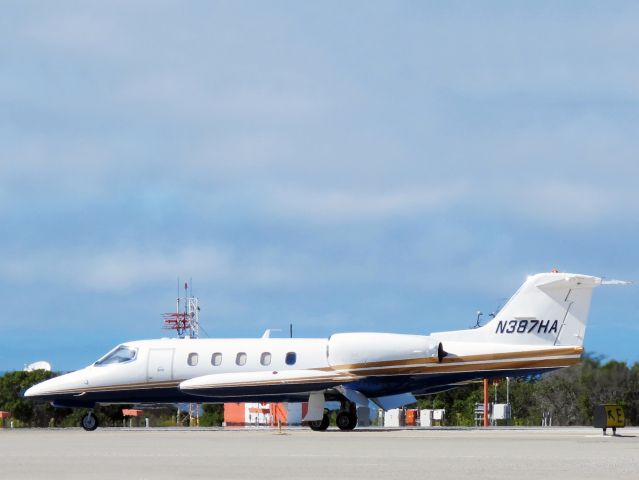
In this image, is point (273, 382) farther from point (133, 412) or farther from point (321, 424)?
point (133, 412)

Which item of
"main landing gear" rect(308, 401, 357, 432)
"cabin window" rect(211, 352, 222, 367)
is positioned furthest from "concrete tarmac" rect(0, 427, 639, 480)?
"cabin window" rect(211, 352, 222, 367)

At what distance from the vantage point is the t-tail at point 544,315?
37156 millimetres

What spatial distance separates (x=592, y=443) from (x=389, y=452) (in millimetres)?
6224

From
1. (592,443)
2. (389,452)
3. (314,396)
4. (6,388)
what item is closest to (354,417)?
(314,396)

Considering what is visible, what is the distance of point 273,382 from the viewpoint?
37094 mm

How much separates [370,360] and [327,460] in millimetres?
16193

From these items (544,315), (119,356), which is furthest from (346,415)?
(119,356)

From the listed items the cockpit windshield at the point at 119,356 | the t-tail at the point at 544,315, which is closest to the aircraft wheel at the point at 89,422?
the cockpit windshield at the point at 119,356

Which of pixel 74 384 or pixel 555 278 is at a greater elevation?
pixel 555 278

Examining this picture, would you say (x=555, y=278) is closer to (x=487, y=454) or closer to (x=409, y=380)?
(x=409, y=380)

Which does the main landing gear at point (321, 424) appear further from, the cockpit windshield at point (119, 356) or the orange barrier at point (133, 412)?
the orange barrier at point (133, 412)

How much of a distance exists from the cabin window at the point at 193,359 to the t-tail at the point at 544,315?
26.6ft

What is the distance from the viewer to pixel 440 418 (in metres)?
55.8

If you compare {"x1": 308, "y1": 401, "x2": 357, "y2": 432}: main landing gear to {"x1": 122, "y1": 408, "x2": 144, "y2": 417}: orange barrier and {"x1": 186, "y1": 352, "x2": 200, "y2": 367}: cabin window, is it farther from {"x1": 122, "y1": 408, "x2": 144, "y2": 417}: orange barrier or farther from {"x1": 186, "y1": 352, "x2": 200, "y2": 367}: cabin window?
{"x1": 122, "y1": 408, "x2": 144, "y2": 417}: orange barrier
